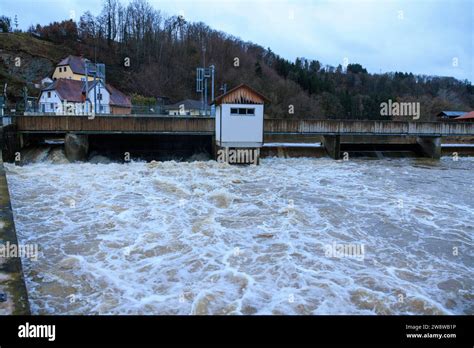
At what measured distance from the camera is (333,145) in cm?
2784

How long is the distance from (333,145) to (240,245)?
20.8m

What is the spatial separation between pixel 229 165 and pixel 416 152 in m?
16.9

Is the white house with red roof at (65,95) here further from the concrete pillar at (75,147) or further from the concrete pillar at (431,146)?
the concrete pillar at (431,146)

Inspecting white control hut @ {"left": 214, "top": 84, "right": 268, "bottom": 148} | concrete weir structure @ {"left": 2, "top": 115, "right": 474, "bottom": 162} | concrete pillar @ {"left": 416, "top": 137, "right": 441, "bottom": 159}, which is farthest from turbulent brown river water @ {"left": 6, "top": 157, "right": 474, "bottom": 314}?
concrete pillar @ {"left": 416, "top": 137, "right": 441, "bottom": 159}

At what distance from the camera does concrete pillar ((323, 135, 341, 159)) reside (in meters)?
27.5

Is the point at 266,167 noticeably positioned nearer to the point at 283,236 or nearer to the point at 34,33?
the point at 283,236

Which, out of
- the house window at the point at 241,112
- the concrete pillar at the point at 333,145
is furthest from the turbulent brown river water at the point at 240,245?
the concrete pillar at the point at 333,145

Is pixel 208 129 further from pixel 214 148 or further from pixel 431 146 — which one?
→ pixel 431 146

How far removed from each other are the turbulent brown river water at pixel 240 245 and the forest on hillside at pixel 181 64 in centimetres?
4567

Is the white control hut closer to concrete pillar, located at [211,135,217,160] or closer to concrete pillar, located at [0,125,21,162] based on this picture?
concrete pillar, located at [211,135,217,160]

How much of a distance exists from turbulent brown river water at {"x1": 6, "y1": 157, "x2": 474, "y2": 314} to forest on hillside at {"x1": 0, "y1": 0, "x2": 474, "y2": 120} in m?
45.7

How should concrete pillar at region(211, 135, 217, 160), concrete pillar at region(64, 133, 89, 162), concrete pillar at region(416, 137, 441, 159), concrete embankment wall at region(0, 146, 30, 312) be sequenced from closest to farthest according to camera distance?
concrete embankment wall at region(0, 146, 30, 312)
concrete pillar at region(64, 133, 89, 162)
concrete pillar at region(211, 135, 217, 160)
concrete pillar at region(416, 137, 441, 159)

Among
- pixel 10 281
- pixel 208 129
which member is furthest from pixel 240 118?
pixel 10 281
